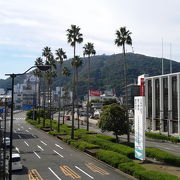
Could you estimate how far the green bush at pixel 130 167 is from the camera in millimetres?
25406

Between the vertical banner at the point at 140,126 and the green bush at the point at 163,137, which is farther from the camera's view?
the green bush at the point at 163,137

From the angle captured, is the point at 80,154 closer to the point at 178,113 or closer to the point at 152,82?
the point at 178,113

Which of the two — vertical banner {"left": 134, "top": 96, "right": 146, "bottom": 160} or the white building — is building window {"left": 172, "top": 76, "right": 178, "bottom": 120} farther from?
vertical banner {"left": 134, "top": 96, "right": 146, "bottom": 160}

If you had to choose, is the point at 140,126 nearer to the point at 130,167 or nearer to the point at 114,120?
the point at 130,167

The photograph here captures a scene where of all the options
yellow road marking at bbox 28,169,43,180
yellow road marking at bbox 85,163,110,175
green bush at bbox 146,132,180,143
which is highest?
yellow road marking at bbox 28,169,43,180

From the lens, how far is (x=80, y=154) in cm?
3828

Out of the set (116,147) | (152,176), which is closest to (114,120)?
(116,147)

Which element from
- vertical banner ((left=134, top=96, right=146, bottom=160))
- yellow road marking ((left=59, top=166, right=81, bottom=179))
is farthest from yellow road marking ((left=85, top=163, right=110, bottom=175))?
vertical banner ((left=134, top=96, right=146, bottom=160))

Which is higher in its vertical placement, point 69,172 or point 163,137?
point 69,172

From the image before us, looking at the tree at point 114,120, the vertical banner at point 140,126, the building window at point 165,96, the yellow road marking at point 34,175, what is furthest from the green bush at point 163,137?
the yellow road marking at point 34,175

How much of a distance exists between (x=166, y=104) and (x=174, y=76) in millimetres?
7684

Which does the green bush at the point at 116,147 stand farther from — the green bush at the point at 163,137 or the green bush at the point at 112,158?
the green bush at the point at 163,137

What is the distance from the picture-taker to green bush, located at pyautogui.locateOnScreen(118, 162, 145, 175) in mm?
25406

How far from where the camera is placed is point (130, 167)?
2619 centimetres
